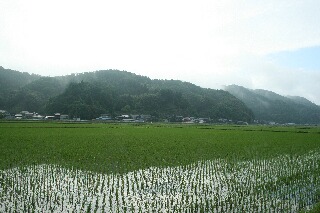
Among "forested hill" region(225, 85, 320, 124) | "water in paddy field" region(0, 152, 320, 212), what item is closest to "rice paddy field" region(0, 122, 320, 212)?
"water in paddy field" region(0, 152, 320, 212)

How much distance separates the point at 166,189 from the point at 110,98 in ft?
265

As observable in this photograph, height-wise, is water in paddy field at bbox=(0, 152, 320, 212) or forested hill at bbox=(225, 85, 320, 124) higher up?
forested hill at bbox=(225, 85, 320, 124)

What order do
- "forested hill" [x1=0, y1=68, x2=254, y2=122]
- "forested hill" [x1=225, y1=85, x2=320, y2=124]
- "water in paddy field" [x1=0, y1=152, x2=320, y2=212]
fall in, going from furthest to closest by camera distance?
"forested hill" [x1=225, y1=85, x2=320, y2=124] → "forested hill" [x1=0, y1=68, x2=254, y2=122] → "water in paddy field" [x1=0, y1=152, x2=320, y2=212]

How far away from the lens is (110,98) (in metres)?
86.5

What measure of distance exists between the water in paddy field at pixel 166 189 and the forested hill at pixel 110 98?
6319 cm

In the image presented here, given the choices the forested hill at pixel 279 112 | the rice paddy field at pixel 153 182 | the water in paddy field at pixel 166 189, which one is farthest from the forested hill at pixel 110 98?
the water in paddy field at pixel 166 189

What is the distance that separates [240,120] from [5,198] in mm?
101507

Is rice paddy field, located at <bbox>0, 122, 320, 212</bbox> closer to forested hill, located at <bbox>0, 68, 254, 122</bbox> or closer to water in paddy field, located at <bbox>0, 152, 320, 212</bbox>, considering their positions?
water in paddy field, located at <bbox>0, 152, 320, 212</bbox>

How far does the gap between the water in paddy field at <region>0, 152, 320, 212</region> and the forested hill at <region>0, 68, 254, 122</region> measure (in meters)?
63.2

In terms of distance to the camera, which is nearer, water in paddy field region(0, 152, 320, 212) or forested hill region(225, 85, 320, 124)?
water in paddy field region(0, 152, 320, 212)

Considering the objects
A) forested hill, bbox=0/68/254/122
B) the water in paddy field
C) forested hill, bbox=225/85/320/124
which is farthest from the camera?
forested hill, bbox=225/85/320/124

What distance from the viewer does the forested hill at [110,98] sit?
77.6 metres

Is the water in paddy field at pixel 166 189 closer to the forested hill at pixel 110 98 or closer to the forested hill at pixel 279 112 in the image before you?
the forested hill at pixel 110 98

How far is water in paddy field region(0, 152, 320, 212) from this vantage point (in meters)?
6.24
